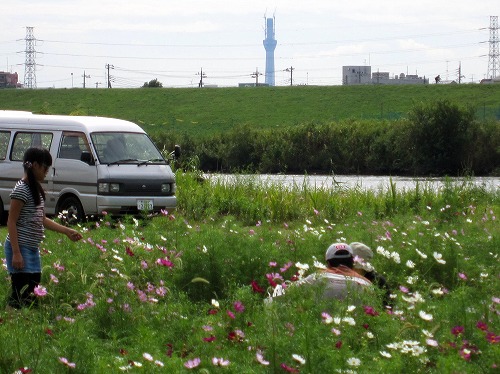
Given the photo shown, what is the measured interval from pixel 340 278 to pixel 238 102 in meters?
79.8

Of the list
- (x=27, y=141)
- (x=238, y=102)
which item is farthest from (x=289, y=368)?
(x=238, y=102)

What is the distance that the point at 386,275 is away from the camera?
358 inches

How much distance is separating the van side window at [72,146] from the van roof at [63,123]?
133mm

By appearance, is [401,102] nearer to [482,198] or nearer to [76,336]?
[482,198]

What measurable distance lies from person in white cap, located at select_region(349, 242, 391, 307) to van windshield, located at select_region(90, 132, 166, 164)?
405 inches

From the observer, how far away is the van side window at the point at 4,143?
754 inches

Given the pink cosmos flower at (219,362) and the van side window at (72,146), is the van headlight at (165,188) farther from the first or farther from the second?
the pink cosmos flower at (219,362)

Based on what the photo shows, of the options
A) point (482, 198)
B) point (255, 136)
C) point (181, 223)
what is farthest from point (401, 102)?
Answer: point (181, 223)

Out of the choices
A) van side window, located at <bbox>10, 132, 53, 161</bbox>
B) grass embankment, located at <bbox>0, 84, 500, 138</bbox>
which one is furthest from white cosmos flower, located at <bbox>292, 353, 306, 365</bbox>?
grass embankment, located at <bbox>0, 84, 500, 138</bbox>

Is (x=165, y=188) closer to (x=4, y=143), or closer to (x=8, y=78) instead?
(x=4, y=143)

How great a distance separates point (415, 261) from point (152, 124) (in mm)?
63463

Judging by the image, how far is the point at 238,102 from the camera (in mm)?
86750

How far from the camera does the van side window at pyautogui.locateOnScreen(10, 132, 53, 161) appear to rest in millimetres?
18875

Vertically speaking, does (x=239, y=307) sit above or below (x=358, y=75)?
below
